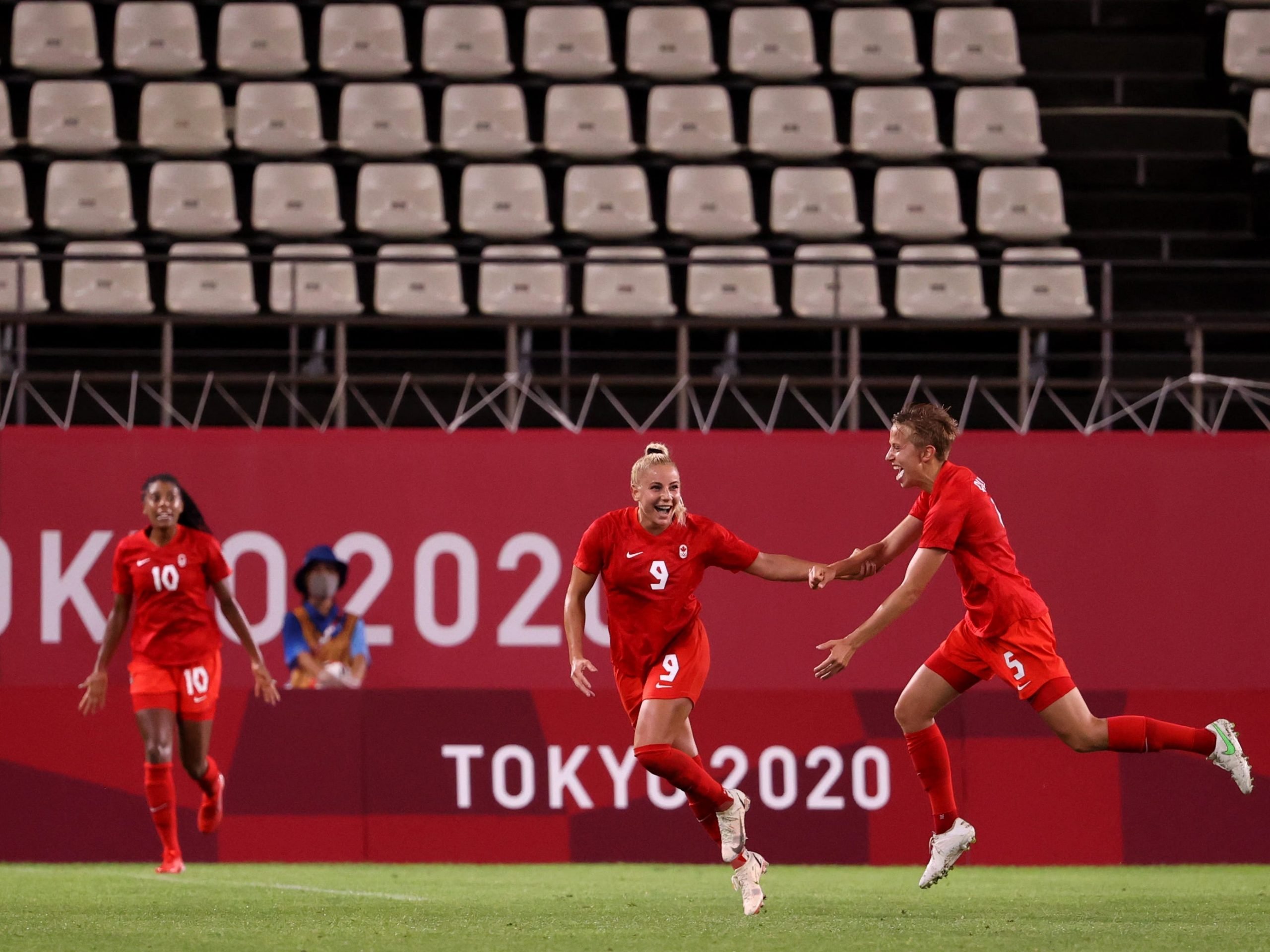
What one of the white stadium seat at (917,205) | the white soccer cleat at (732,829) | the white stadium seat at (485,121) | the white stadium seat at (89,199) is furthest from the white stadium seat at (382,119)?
the white soccer cleat at (732,829)

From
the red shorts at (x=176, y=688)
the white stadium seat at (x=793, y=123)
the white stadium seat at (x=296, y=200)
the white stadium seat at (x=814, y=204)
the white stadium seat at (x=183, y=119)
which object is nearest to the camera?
the red shorts at (x=176, y=688)

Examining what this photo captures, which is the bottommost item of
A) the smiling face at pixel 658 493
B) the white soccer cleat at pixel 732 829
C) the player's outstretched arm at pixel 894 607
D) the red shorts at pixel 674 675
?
the white soccer cleat at pixel 732 829

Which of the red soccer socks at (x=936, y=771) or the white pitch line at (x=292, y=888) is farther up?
the red soccer socks at (x=936, y=771)

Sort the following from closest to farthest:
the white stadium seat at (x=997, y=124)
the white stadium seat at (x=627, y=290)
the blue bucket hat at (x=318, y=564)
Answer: the blue bucket hat at (x=318, y=564), the white stadium seat at (x=627, y=290), the white stadium seat at (x=997, y=124)

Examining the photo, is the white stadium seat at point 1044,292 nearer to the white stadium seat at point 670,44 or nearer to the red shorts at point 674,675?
the white stadium seat at point 670,44

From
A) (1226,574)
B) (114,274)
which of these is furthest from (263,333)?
(1226,574)

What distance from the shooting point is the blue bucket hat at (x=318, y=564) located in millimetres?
12641

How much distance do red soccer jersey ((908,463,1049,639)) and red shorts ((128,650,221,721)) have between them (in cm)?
430

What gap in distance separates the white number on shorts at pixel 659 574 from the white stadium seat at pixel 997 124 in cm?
902

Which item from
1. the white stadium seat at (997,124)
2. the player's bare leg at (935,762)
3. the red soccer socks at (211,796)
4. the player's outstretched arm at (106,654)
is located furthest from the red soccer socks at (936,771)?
the white stadium seat at (997,124)

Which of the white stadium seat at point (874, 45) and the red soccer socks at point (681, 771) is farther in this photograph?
the white stadium seat at point (874, 45)

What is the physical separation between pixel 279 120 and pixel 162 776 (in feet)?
23.8

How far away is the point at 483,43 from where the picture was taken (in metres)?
16.3

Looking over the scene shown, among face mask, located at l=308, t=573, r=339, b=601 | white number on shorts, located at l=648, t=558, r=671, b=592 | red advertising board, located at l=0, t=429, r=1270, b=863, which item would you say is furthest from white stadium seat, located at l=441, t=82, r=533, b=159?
white number on shorts, located at l=648, t=558, r=671, b=592
